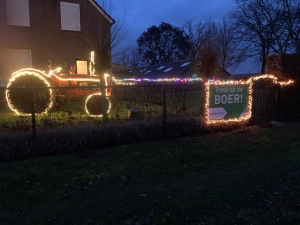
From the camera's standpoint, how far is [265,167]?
5.52 metres

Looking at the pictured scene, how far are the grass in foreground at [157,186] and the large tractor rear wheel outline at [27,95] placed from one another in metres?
1.95

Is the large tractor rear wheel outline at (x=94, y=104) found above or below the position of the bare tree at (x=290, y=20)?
below

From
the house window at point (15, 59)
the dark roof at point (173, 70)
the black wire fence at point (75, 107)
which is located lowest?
the black wire fence at point (75, 107)

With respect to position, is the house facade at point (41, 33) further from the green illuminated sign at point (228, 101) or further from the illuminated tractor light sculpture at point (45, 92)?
the green illuminated sign at point (228, 101)

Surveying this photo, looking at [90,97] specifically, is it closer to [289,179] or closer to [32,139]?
[32,139]

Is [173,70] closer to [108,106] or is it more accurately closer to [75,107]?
[108,106]

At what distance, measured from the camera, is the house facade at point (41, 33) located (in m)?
16.1

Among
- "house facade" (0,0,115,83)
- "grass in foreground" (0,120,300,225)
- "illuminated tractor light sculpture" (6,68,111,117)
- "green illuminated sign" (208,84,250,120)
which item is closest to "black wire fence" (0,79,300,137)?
"illuminated tractor light sculpture" (6,68,111,117)

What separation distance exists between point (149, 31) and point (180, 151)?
191ft

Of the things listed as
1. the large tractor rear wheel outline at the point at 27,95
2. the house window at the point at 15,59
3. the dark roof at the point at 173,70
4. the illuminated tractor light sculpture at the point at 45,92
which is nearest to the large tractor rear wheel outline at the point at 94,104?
the illuminated tractor light sculpture at the point at 45,92

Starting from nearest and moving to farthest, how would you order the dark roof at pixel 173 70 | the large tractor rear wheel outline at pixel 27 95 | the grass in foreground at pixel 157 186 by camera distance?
the grass in foreground at pixel 157 186, the large tractor rear wheel outline at pixel 27 95, the dark roof at pixel 173 70

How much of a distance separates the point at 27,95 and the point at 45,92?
1.44m

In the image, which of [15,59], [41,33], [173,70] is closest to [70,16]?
[41,33]

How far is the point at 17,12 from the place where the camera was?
16312 mm
